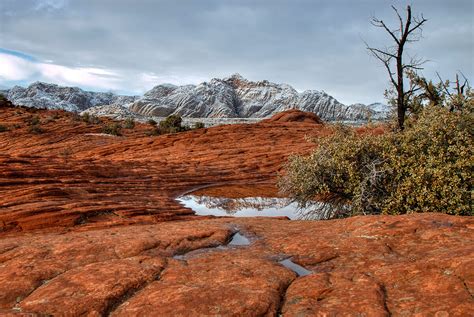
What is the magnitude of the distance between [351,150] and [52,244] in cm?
988

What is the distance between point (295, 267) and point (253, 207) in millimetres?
9085

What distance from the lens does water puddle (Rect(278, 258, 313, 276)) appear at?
22.0 ft

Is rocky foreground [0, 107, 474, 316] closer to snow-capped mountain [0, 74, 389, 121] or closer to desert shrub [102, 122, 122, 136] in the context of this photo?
desert shrub [102, 122, 122, 136]

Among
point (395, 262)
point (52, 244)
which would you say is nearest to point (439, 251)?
point (395, 262)

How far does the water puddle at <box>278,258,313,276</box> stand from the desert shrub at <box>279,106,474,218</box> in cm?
633

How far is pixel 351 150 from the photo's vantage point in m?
14.2

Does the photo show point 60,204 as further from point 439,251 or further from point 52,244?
point 439,251

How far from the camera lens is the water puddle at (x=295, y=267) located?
22.0 feet

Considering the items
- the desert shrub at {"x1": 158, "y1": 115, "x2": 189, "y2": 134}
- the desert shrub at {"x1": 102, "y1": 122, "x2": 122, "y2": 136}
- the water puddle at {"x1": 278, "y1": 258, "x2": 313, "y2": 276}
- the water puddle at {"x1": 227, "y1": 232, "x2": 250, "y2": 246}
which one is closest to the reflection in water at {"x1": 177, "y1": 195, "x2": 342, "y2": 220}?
the water puddle at {"x1": 227, "y1": 232, "x2": 250, "y2": 246}

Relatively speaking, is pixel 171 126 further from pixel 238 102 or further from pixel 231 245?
pixel 238 102

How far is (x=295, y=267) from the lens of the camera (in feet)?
23.0

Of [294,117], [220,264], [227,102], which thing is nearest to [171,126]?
[294,117]

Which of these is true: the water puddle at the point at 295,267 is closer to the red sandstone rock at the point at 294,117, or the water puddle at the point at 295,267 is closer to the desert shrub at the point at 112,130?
the desert shrub at the point at 112,130

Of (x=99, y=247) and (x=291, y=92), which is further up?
(x=291, y=92)
